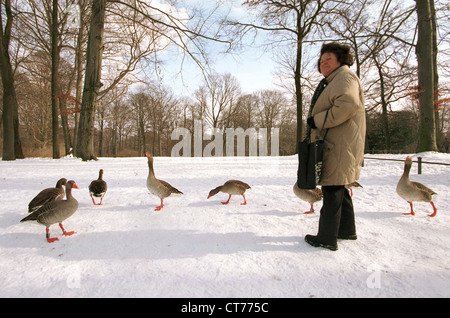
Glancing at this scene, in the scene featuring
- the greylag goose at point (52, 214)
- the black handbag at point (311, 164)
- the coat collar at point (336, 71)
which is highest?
the coat collar at point (336, 71)

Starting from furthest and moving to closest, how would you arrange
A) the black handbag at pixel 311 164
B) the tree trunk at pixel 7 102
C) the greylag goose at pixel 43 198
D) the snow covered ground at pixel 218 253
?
the tree trunk at pixel 7 102, the greylag goose at pixel 43 198, the black handbag at pixel 311 164, the snow covered ground at pixel 218 253

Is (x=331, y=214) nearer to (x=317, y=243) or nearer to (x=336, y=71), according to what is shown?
(x=317, y=243)

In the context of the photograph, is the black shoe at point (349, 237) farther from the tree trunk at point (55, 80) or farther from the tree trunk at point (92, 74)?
the tree trunk at point (55, 80)

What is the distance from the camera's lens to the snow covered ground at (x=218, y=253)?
193cm

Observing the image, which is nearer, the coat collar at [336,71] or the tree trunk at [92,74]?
the coat collar at [336,71]

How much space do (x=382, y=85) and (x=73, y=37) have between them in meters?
30.2

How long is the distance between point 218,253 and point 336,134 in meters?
1.86

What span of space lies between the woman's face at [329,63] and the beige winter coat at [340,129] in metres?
0.11

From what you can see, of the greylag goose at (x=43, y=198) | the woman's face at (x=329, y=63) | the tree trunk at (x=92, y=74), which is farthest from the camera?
the tree trunk at (x=92, y=74)

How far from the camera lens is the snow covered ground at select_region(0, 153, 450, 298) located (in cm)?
193

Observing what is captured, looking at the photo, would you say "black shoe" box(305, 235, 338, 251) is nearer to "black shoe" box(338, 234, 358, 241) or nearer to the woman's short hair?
"black shoe" box(338, 234, 358, 241)

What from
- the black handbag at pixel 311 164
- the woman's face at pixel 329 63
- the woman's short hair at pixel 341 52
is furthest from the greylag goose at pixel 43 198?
the woman's short hair at pixel 341 52

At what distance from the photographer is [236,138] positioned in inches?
1900

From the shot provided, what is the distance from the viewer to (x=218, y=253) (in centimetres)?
251
